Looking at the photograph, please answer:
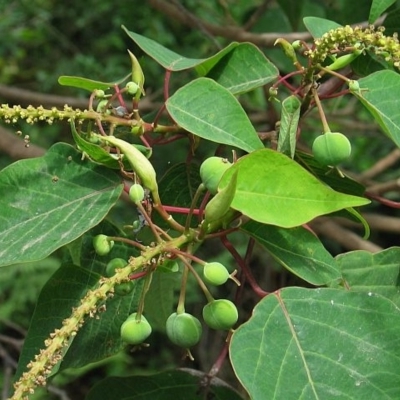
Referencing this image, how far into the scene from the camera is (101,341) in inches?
36.7

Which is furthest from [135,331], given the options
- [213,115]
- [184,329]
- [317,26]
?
[317,26]

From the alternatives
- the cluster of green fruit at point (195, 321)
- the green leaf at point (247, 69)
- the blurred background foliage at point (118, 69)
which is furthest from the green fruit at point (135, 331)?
the blurred background foliage at point (118, 69)

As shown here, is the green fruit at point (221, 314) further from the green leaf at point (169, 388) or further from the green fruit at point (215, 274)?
the green leaf at point (169, 388)

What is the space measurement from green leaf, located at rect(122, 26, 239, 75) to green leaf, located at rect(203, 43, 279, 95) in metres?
0.02

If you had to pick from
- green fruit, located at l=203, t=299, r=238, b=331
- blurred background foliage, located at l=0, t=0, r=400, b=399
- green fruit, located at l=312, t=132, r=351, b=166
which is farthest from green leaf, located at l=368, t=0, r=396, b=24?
blurred background foliage, located at l=0, t=0, r=400, b=399

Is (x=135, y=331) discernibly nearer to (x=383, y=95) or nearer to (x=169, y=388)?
(x=169, y=388)

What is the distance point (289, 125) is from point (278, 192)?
0.11 m

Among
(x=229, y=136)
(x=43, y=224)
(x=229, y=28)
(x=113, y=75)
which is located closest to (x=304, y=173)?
(x=229, y=136)

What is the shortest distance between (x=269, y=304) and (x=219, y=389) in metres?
0.23

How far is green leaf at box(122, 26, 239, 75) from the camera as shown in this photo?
99 centimetres

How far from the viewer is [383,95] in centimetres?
88

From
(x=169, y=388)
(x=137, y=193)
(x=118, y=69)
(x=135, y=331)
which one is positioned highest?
(x=137, y=193)

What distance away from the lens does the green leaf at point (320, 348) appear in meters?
0.73

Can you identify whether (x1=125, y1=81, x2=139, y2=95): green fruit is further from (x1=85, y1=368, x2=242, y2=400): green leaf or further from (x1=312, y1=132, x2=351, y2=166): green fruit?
(x1=85, y1=368, x2=242, y2=400): green leaf
